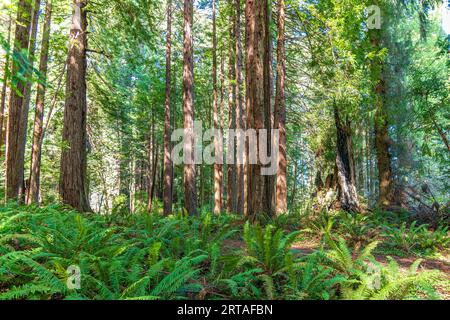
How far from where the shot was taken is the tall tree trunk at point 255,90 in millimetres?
7211

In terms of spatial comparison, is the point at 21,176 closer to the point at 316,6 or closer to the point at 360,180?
the point at 316,6

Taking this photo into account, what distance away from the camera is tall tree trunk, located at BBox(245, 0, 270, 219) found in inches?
284

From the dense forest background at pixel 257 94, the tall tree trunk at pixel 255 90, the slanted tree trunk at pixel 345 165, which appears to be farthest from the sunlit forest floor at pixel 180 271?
the slanted tree trunk at pixel 345 165

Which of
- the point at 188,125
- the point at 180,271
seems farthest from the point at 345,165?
the point at 180,271

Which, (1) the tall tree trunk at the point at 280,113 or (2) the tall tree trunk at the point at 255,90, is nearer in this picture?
(2) the tall tree trunk at the point at 255,90

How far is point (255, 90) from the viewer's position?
732cm

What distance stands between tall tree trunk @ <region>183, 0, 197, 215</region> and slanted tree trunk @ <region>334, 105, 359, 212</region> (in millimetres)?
5740

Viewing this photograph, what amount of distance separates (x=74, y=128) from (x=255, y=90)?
189 inches

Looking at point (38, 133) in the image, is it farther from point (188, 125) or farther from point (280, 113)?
point (280, 113)

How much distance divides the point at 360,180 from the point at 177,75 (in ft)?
52.3

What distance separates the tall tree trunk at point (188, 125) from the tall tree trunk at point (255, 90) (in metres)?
4.00

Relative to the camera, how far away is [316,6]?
1100 cm

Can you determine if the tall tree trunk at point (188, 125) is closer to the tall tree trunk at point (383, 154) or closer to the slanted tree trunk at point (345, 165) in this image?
the slanted tree trunk at point (345, 165)

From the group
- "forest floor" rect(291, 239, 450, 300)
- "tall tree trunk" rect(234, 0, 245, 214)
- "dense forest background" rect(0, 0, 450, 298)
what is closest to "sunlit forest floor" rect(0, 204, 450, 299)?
"forest floor" rect(291, 239, 450, 300)
